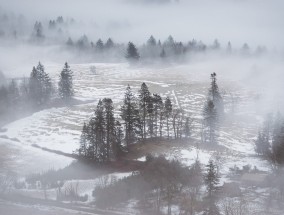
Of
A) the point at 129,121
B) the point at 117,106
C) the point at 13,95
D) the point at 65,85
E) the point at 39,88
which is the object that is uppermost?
the point at 65,85

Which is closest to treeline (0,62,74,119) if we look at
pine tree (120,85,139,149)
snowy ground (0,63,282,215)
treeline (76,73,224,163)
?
snowy ground (0,63,282,215)

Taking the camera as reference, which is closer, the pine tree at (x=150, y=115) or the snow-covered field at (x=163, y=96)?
the snow-covered field at (x=163, y=96)

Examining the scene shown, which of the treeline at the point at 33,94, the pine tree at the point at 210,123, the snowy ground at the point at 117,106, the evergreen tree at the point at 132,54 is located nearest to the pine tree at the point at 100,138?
the snowy ground at the point at 117,106

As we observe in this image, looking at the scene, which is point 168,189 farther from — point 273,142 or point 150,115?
point 273,142

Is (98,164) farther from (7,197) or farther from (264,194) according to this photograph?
(264,194)

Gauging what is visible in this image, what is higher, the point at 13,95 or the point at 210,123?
the point at 13,95

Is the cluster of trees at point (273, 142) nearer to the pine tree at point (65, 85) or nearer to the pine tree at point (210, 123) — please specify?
the pine tree at point (210, 123)

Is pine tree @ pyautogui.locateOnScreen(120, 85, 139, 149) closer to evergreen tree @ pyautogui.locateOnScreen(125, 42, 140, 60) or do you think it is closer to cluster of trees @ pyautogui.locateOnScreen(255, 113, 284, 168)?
cluster of trees @ pyautogui.locateOnScreen(255, 113, 284, 168)

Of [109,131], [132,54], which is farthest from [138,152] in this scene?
[132,54]
